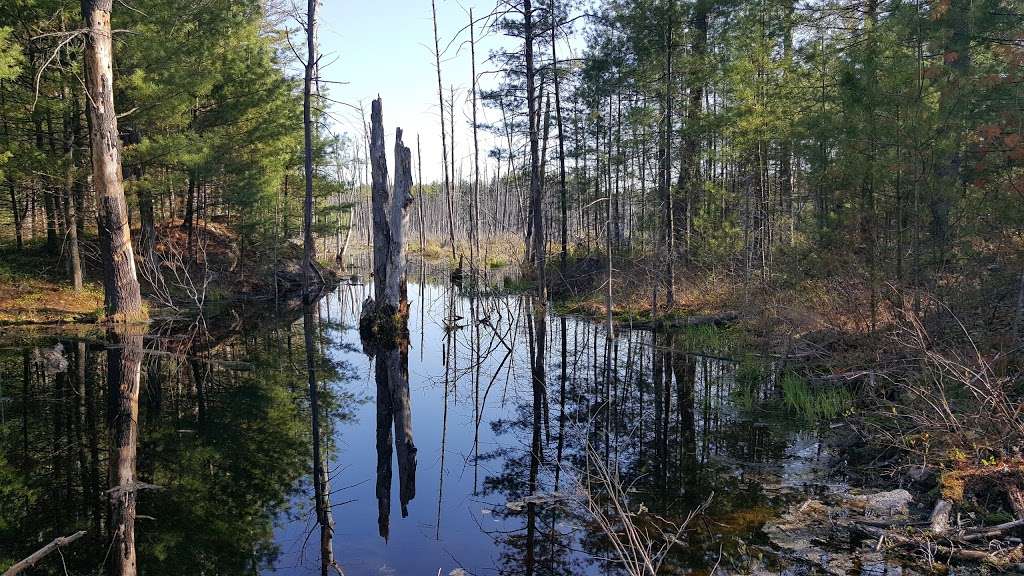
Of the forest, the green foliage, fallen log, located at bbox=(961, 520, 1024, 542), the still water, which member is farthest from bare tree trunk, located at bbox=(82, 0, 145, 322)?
fallen log, located at bbox=(961, 520, 1024, 542)

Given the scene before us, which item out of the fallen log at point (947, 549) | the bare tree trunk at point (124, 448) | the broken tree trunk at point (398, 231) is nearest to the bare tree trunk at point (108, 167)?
the bare tree trunk at point (124, 448)

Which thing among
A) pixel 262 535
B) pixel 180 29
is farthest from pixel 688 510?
pixel 180 29

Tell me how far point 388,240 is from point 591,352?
535 cm

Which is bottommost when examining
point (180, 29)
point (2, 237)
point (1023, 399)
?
point (1023, 399)

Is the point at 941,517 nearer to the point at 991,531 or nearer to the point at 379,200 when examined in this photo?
the point at 991,531

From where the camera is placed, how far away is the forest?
4637mm

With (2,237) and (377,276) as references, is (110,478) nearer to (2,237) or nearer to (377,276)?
(377,276)

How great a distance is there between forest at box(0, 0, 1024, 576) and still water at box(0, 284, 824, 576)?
43 mm

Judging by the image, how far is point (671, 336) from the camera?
13.5 m

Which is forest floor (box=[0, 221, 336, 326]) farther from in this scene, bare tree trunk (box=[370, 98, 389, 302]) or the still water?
bare tree trunk (box=[370, 98, 389, 302])

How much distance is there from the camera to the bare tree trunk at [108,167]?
1188 cm

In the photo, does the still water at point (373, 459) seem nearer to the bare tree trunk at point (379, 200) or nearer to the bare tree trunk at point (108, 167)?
the bare tree trunk at point (108, 167)

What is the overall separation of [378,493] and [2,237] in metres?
22.3

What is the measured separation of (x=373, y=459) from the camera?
6.47m
